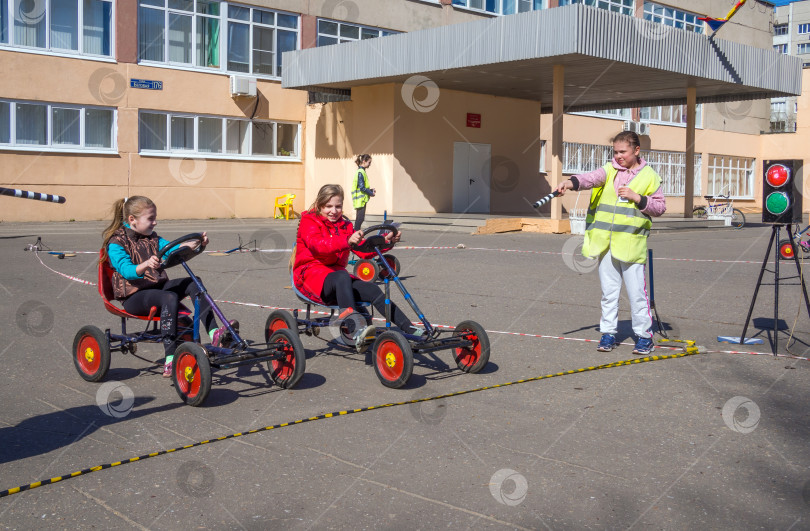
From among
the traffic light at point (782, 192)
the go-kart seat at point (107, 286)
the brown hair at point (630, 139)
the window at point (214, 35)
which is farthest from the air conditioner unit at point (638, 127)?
the go-kart seat at point (107, 286)

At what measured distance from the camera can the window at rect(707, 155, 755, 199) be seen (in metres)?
43.2

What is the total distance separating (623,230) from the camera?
7.32 m

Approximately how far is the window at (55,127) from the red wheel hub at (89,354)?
64.1ft

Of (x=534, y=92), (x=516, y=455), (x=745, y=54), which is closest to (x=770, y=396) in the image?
(x=516, y=455)

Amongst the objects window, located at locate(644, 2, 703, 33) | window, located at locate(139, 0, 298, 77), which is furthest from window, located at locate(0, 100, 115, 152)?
window, located at locate(644, 2, 703, 33)

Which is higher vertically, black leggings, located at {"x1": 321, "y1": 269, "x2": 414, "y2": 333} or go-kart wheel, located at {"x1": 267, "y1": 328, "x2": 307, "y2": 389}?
Answer: black leggings, located at {"x1": 321, "y1": 269, "x2": 414, "y2": 333}

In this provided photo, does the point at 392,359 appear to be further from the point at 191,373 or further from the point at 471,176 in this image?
the point at 471,176

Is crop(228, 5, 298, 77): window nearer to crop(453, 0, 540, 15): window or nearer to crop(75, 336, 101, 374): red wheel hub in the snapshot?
crop(453, 0, 540, 15): window

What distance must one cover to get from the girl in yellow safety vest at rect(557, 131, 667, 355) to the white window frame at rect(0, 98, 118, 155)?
20571 millimetres

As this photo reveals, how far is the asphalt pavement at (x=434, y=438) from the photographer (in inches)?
154

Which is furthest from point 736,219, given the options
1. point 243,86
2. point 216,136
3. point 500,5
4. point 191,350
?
point 191,350

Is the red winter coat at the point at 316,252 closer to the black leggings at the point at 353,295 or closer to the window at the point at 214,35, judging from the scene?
the black leggings at the point at 353,295

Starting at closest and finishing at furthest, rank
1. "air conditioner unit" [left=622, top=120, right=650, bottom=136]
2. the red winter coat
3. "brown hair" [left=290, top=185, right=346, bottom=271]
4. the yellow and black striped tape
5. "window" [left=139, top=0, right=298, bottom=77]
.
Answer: the yellow and black striped tape < the red winter coat < "brown hair" [left=290, top=185, right=346, bottom=271] < "window" [left=139, top=0, right=298, bottom=77] < "air conditioner unit" [left=622, top=120, right=650, bottom=136]

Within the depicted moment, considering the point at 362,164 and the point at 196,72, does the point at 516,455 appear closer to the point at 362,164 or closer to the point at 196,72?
the point at 362,164
